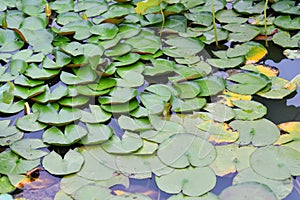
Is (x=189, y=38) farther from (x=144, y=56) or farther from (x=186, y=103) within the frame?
(x=186, y=103)

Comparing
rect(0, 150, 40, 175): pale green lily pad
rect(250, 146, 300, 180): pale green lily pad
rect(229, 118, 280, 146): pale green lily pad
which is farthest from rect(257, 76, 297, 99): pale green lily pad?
rect(0, 150, 40, 175): pale green lily pad

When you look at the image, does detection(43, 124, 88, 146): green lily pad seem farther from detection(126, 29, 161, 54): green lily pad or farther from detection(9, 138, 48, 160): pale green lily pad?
detection(126, 29, 161, 54): green lily pad

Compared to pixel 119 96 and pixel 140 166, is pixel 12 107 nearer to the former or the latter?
pixel 119 96

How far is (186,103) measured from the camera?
1.42 meters

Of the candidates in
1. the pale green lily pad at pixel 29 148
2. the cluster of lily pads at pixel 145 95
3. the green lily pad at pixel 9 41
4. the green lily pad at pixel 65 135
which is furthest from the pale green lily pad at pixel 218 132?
the green lily pad at pixel 9 41

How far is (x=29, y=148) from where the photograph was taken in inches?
51.7

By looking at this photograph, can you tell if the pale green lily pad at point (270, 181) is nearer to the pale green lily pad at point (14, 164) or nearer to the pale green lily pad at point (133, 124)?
the pale green lily pad at point (133, 124)

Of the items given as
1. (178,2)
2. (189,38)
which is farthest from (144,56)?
(178,2)

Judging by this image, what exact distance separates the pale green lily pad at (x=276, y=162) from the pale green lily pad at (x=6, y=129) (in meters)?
0.66

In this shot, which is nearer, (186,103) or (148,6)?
(186,103)

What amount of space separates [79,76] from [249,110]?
0.53m

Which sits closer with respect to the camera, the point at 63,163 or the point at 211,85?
the point at 63,163

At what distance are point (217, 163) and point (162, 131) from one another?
18 cm

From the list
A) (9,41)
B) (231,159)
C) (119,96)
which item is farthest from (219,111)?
(9,41)
